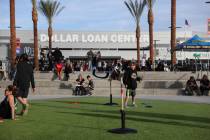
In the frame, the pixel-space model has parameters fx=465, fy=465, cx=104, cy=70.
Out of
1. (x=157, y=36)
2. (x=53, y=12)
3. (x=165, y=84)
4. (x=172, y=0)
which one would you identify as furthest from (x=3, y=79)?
(x=157, y=36)

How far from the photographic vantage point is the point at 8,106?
12281 millimetres

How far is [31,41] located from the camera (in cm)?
7619

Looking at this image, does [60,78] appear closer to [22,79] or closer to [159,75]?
[159,75]

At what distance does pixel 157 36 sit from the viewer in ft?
259

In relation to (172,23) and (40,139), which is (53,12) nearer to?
(172,23)

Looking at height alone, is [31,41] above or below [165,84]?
above

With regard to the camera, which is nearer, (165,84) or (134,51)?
(165,84)

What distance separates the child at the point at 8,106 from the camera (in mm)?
12227

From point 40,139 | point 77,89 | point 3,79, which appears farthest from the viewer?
point 3,79

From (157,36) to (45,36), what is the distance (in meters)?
19.0

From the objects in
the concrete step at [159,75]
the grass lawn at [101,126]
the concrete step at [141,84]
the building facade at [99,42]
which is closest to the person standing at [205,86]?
the concrete step at [141,84]

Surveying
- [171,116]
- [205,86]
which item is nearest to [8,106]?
[171,116]

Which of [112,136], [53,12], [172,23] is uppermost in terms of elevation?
[53,12]

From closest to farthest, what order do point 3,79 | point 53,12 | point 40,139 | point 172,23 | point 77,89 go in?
point 40,139 → point 77,89 → point 3,79 → point 172,23 → point 53,12
